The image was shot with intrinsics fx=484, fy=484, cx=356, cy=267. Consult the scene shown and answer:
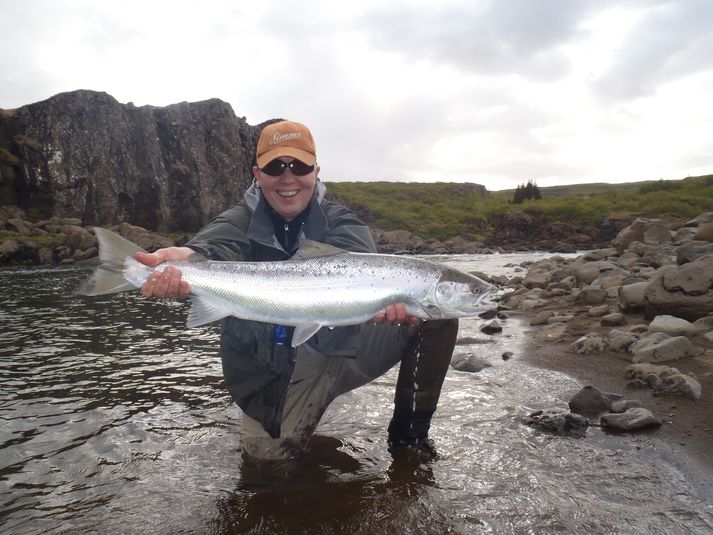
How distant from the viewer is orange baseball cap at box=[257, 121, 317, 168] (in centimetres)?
471

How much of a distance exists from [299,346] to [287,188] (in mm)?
1539

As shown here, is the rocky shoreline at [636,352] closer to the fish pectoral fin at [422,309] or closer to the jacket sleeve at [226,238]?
the fish pectoral fin at [422,309]

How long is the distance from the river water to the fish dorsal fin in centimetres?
190

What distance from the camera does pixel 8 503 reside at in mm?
3752

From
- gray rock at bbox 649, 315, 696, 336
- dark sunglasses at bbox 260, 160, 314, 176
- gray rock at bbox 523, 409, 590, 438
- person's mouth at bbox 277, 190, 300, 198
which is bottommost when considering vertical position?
gray rock at bbox 523, 409, 590, 438

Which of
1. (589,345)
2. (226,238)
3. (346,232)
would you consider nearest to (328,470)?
(346,232)

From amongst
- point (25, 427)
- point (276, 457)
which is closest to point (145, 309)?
point (25, 427)

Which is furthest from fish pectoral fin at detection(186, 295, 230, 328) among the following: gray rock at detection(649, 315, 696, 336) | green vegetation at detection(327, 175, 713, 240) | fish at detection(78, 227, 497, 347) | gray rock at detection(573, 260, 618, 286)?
green vegetation at detection(327, 175, 713, 240)

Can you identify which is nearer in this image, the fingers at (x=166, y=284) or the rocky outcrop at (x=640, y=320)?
the fingers at (x=166, y=284)

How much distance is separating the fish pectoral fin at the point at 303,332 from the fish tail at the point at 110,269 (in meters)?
1.35

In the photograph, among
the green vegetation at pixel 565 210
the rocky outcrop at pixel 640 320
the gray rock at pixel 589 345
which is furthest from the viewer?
the green vegetation at pixel 565 210

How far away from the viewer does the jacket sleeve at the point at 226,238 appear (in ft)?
14.4

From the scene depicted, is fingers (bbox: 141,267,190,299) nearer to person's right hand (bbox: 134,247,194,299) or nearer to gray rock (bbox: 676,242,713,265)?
person's right hand (bbox: 134,247,194,299)

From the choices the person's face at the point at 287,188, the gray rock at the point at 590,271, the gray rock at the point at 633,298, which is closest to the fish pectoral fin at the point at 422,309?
the person's face at the point at 287,188
